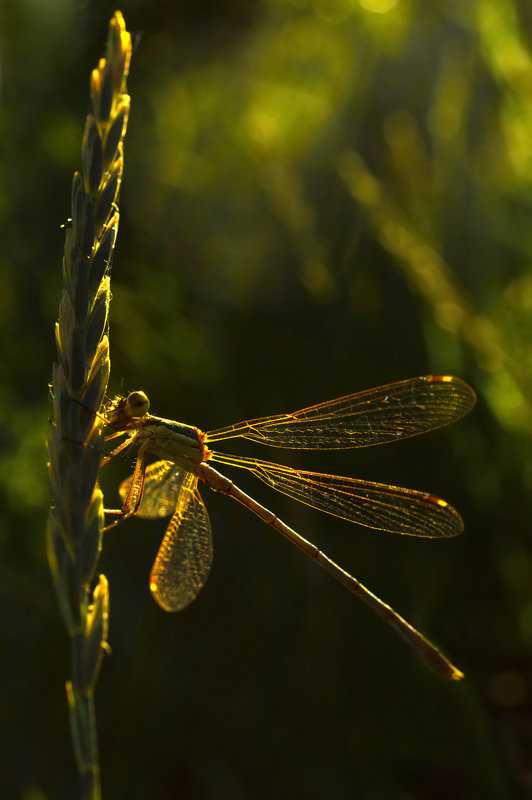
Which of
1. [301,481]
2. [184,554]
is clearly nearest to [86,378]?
[184,554]

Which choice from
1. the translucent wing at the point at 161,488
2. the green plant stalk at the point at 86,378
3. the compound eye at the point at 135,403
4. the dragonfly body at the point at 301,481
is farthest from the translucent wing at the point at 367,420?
the green plant stalk at the point at 86,378

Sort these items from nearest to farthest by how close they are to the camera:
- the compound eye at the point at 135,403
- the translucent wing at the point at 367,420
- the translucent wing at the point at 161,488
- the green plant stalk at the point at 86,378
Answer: the green plant stalk at the point at 86,378
the compound eye at the point at 135,403
the translucent wing at the point at 161,488
the translucent wing at the point at 367,420

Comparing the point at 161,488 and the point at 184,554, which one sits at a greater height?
the point at 161,488

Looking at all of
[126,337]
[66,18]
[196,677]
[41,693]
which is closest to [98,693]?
[41,693]

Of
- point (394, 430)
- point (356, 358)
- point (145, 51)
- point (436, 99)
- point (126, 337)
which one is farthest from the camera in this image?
point (436, 99)

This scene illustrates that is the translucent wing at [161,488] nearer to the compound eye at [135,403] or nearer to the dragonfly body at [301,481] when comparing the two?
the dragonfly body at [301,481]

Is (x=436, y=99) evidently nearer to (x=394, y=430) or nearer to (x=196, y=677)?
(x=394, y=430)

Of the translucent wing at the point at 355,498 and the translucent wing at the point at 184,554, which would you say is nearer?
the translucent wing at the point at 184,554

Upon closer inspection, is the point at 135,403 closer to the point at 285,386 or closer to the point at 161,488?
the point at 161,488
